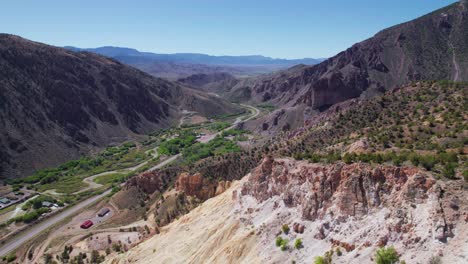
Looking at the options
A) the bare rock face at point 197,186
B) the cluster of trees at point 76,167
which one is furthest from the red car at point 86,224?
the cluster of trees at point 76,167

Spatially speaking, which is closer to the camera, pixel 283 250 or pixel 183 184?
pixel 283 250

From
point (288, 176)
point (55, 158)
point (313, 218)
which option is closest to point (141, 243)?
point (288, 176)

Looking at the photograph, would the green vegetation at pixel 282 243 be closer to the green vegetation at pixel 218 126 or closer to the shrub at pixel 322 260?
the shrub at pixel 322 260

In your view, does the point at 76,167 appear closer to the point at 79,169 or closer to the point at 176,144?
the point at 79,169

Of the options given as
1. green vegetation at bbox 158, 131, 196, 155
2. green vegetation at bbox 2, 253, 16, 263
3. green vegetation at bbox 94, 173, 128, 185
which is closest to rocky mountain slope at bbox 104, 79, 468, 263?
green vegetation at bbox 2, 253, 16, 263

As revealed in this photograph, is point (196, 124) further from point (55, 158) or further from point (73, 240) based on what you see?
point (73, 240)
